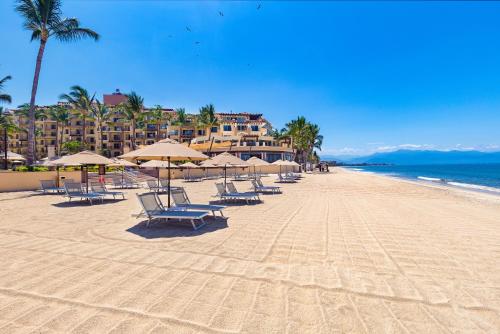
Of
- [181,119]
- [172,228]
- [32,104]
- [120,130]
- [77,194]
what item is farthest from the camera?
[120,130]

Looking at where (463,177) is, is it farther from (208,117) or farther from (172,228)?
(172,228)

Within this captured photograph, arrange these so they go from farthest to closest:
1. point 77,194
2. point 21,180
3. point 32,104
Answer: point 32,104 → point 21,180 → point 77,194

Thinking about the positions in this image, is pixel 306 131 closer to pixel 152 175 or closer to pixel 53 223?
pixel 152 175

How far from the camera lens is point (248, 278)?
167 inches

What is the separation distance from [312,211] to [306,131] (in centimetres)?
5251

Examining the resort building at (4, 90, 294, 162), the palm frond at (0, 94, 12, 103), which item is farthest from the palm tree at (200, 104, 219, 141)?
the palm frond at (0, 94, 12, 103)

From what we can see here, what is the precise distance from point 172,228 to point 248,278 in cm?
395

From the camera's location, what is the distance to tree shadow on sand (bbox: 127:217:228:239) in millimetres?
6902

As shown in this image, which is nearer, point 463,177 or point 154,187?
point 154,187

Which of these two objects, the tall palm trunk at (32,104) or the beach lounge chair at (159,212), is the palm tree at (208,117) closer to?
the tall palm trunk at (32,104)

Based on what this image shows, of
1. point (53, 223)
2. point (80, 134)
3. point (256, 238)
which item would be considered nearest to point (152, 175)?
point (53, 223)

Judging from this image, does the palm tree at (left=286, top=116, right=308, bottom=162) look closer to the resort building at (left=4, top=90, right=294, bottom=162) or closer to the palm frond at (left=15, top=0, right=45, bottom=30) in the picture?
the resort building at (left=4, top=90, right=294, bottom=162)

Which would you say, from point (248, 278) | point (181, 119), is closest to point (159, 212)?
point (248, 278)

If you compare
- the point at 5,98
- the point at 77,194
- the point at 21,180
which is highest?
the point at 5,98
